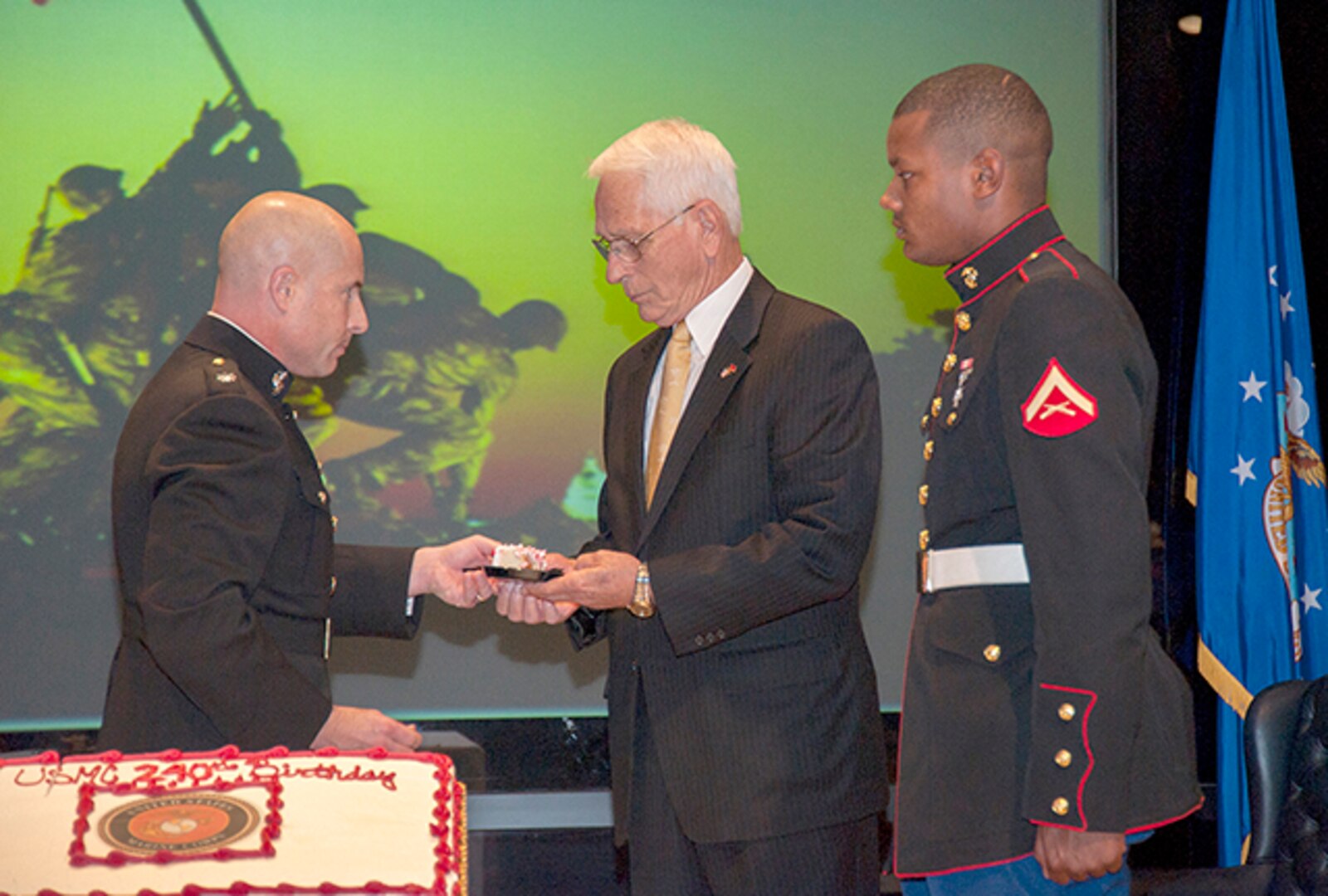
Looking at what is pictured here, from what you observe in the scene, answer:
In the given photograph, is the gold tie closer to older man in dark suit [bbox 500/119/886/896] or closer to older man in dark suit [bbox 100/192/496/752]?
older man in dark suit [bbox 500/119/886/896]

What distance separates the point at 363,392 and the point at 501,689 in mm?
1114

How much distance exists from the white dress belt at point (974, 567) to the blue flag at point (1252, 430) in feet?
6.68

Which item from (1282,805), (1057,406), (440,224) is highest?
(440,224)

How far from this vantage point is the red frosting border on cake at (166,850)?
4.12 ft

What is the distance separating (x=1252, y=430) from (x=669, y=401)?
6.60 ft

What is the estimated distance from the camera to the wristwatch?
236 cm

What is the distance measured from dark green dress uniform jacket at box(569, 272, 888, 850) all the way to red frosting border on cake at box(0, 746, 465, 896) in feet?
2.72

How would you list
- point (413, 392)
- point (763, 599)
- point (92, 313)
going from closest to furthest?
point (763, 599), point (92, 313), point (413, 392)

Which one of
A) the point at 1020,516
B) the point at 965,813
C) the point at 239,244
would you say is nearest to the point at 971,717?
the point at 965,813

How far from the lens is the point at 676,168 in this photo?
262 centimetres

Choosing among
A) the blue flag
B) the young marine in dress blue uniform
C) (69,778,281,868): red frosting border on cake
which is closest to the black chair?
the blue flag

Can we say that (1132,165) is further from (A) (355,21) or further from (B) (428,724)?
(B) (428,724)

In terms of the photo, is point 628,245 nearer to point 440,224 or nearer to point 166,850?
point 166,850

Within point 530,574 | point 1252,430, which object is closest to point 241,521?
point 530,574
